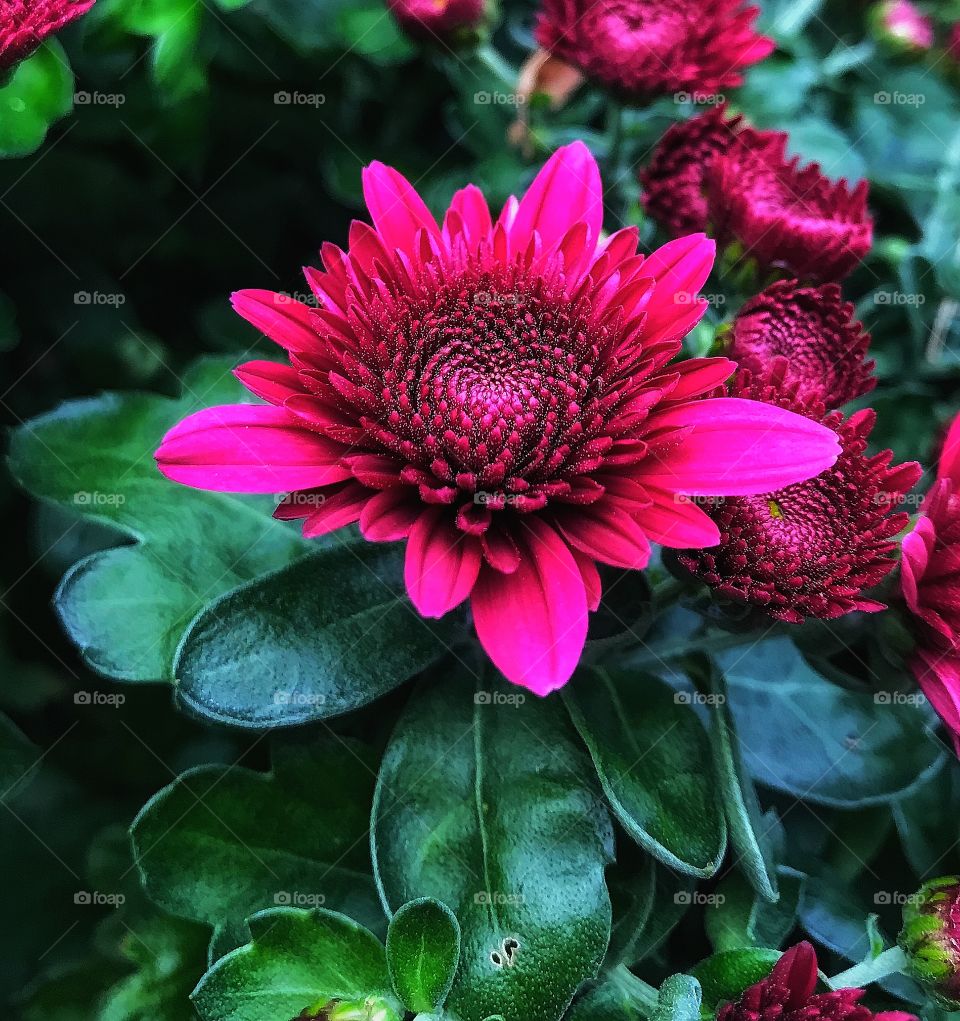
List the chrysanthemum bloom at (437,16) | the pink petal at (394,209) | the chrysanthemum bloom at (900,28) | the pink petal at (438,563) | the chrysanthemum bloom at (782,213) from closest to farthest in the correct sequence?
the pink petal at (438,563) → the pink petal at (394,209) → the chrysanthemum bloom at (782,213) → the chrysanthemum bloom at (437,16) → the chrysanthemum bloom at (900,28)

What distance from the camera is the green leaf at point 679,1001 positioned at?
1.65ft

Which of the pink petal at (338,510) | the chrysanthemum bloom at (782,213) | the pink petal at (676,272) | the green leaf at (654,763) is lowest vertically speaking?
the green leaf at (654,763)

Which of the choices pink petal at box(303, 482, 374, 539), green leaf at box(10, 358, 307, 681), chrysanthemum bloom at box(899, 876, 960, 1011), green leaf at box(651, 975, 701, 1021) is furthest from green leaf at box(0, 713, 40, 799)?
chrysanthemum bloom at box(899, 876, 960, 1011)

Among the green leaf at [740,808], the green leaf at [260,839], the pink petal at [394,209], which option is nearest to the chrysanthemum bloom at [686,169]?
the pink petal at [394,209]

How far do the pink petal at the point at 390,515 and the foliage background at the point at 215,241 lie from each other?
261 millimetres

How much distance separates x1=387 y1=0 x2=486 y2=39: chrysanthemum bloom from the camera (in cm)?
80

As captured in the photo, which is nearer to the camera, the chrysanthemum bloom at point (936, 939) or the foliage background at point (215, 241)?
the chrysanthemum bloom at point (936, 939)

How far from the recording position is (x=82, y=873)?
0.76 m

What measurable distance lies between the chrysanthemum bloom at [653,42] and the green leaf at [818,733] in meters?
0.45

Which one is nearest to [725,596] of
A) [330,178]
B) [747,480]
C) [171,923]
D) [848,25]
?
[747,480]

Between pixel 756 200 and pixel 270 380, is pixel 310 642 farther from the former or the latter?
pixel 756 200

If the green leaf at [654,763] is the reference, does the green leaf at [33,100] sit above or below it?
above

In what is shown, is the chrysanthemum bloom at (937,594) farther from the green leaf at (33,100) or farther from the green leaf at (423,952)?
the green leaf at (33,100)

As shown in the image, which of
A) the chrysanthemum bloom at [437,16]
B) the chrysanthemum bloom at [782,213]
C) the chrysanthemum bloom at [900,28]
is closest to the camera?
the chrysanthemum bloom at [782,213]
